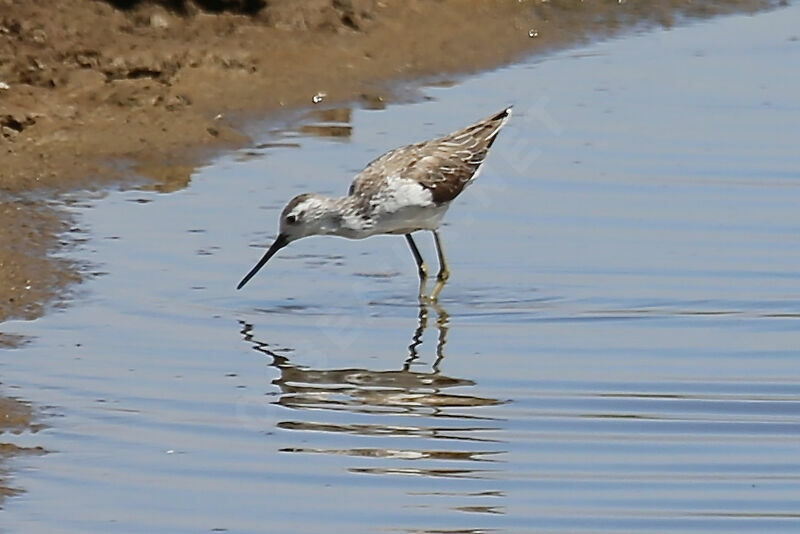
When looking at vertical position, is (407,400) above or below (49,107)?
below

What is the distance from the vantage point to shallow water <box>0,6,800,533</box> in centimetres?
591

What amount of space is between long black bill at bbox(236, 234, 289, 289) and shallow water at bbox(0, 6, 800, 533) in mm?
106

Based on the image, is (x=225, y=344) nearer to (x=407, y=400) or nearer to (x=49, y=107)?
(x=407, y=400)

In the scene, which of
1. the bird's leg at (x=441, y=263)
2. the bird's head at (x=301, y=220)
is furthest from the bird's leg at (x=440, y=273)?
the bird's head at (x=301, y=220)

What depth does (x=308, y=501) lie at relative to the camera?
5875 millimetres

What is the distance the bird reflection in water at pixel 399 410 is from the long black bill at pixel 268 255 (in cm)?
52

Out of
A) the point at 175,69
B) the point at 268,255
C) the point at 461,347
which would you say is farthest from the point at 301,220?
the point at 175,69

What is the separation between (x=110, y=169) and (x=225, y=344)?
2809 mm

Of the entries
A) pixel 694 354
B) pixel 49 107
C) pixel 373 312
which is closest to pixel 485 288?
pixel 373 312

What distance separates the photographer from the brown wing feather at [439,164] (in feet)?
29.4

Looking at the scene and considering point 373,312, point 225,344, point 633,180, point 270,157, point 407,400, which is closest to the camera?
point 407,400

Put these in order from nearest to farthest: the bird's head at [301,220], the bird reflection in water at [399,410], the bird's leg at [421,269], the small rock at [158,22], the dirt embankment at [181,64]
Result: the bird reflection in water at [399,410] < the bird's head at [301,220] < the bird's leg at [421,269] < the dirt embankment at [181,64] < the small rock at [158,22]

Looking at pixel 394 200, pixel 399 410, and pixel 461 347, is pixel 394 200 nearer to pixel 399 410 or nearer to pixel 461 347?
pixel 461 347

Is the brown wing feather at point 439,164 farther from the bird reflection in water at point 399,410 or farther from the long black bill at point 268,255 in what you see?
the bird reflection in water at point 399,410
